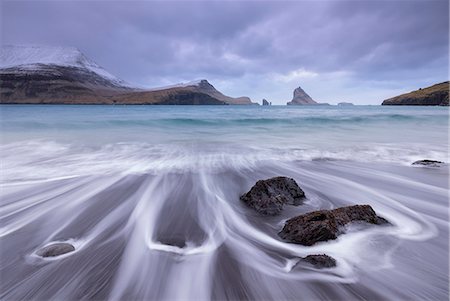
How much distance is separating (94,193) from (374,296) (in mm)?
4627

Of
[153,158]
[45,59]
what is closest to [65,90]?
[45,59]

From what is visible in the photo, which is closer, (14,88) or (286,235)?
(286,235)

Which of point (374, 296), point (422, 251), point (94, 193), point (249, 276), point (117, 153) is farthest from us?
point (117, 153)

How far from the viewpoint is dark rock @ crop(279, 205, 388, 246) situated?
9.70 feet

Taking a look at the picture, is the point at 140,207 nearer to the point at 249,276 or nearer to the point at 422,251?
the point at 249,276

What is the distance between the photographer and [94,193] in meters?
4.80

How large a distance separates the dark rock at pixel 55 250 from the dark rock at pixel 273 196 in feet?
8.39

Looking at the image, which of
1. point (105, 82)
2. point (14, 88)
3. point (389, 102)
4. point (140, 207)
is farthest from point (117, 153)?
point (105, 82)

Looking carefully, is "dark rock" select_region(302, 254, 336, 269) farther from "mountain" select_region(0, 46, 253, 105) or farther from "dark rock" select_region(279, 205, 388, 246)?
"mountain" select_region(0, 46, 253, 105)

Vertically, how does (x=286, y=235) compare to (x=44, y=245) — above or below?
above

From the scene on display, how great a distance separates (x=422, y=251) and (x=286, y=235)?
160 cm

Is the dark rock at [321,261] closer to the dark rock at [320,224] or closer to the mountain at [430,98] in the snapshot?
the dark rock at [320,224]

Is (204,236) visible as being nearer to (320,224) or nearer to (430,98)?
(320,224)

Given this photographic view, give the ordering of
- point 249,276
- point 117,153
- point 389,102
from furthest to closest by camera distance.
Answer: point 389,102 → point 117,153 → point 249,276
